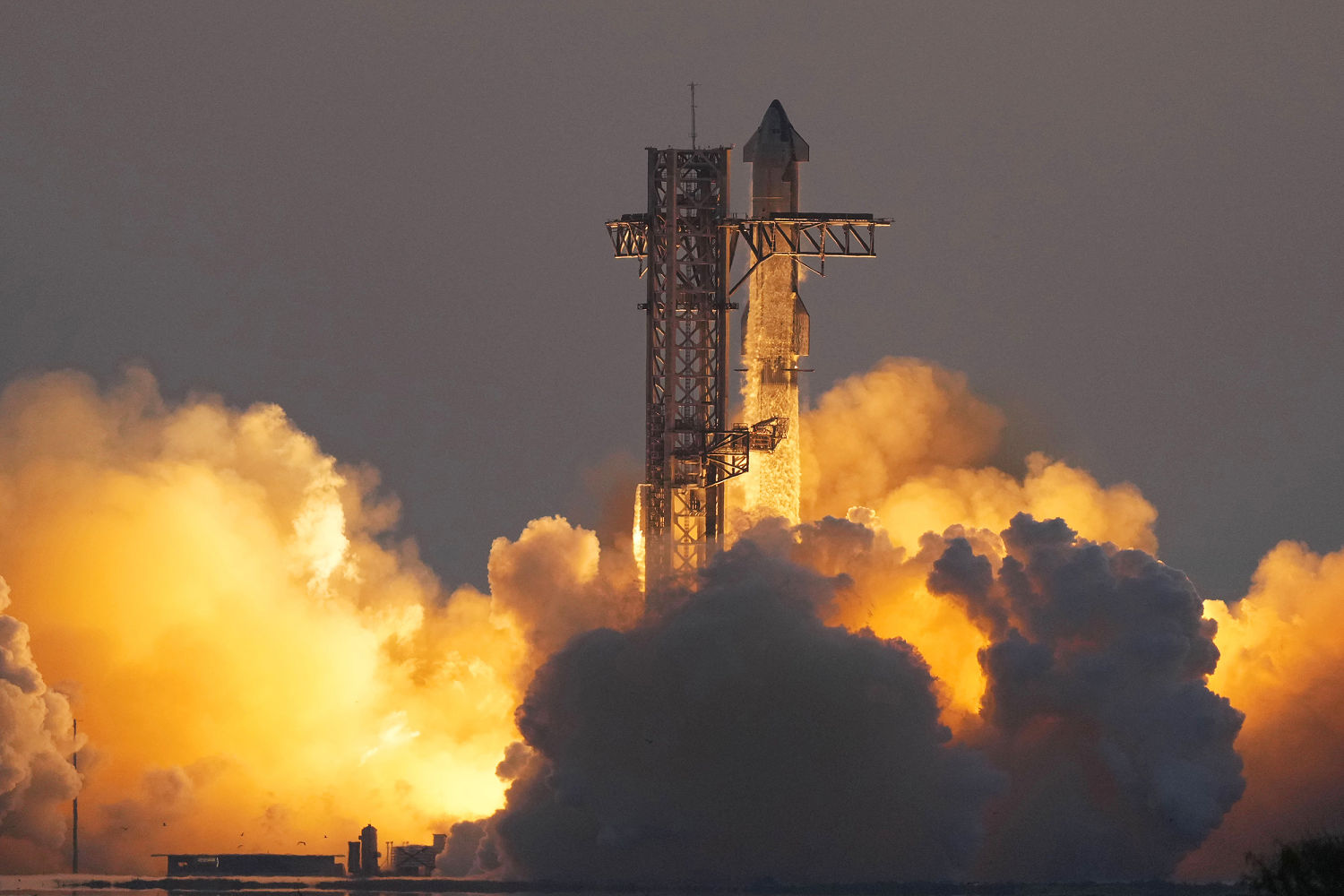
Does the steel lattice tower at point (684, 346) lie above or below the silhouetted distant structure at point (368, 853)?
above

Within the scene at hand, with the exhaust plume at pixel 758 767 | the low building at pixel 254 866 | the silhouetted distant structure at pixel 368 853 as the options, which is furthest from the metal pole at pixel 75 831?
the exhaust plume at pixel 758 767

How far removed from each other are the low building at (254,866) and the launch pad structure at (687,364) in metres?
12.2

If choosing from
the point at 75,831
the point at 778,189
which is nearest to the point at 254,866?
the point at 75,831

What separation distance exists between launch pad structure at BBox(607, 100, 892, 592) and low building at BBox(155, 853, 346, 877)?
12225 millimetres

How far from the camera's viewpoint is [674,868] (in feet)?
384

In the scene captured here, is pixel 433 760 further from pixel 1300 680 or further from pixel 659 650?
pixel 1300 680

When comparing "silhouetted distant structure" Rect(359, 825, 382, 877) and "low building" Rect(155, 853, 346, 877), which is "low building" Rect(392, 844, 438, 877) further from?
"low building" Rect(155, 853, 346, 877)

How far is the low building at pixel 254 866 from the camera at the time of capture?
404 feet

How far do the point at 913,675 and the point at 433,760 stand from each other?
18536 mm

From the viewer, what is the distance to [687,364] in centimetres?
12275

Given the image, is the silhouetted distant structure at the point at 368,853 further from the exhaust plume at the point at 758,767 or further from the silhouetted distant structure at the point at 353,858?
the exhaust plume at the point at 758,767

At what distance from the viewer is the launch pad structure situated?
122 m

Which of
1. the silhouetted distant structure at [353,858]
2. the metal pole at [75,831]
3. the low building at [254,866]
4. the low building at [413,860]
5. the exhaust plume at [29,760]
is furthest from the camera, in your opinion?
the metal pole at [75,831]

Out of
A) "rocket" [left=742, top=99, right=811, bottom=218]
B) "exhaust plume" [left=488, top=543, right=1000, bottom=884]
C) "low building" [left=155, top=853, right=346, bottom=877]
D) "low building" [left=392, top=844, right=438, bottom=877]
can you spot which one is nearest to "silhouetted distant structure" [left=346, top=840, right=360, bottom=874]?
"low building" [left=155, top=853, right=346, bottom=877]
